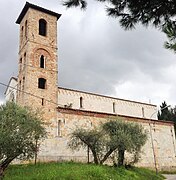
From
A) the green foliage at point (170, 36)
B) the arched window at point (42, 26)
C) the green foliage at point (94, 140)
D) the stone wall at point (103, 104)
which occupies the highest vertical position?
the arched window at point (42, 26)

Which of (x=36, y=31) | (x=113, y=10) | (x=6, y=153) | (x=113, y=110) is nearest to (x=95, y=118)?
(x=113, y=110)

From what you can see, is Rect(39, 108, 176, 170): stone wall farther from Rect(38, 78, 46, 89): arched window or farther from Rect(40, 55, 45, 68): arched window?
Rect(40, 55, 45, 68): arched window

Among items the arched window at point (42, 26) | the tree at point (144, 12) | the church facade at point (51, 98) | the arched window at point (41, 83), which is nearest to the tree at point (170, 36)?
the tree at point (144, 12)

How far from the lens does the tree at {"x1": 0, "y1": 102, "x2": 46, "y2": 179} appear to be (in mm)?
14203

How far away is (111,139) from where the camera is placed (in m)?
22.6

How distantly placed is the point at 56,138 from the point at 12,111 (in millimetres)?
10843

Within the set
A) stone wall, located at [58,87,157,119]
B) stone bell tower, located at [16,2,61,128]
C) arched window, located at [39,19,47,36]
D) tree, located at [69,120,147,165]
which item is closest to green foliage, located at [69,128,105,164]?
tree, located at [69,120,147,165]

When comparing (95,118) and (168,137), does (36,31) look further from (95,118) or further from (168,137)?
(168,137)

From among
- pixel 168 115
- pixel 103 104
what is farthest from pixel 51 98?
pixel 168 115

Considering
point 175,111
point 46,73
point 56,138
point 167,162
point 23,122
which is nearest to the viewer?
point 23,122

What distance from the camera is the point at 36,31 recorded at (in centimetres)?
2892

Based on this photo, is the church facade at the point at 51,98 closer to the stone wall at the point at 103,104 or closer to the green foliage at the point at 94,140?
the stone wall at the point at 103,104

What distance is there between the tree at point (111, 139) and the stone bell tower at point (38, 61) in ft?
16.8

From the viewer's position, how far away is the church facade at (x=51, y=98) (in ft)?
86.1
